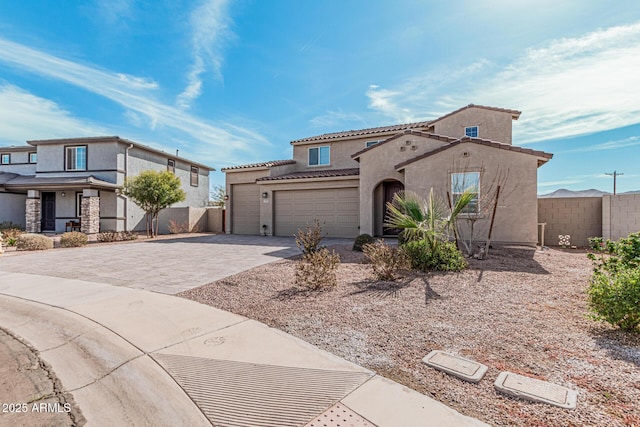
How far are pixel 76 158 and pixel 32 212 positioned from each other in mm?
4519

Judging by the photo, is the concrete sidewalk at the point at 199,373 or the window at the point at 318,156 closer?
the concrete sidewalk at the point at 199,373

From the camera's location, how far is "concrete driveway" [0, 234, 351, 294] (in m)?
7.86

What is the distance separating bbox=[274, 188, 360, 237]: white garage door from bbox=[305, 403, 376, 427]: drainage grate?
46.2ft

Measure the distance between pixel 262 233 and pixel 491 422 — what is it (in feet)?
57.1

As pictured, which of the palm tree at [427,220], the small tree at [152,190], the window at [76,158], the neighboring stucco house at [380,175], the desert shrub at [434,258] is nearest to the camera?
the palm tree at [427,220]

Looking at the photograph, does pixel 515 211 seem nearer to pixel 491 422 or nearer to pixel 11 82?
pixel 491 422

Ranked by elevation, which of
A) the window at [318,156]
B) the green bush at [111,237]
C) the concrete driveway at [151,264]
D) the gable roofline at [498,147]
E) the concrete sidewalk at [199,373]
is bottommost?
the concrete sidewalk at [199,373]

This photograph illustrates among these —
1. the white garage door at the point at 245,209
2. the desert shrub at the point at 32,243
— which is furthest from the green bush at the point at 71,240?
the white garage door at the point at 245,209

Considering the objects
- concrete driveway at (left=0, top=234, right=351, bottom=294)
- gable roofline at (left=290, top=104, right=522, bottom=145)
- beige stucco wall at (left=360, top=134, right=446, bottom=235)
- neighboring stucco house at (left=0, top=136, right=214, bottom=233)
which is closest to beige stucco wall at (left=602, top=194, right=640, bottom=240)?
gable roofline at (left=290, top=104, right=522, bottom=145)

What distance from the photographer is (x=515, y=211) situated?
11297 mm

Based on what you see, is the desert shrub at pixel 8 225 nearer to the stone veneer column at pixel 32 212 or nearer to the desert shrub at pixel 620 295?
the stone veneer column at pixel 32 212

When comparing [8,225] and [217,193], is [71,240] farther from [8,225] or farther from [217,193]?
[217,193]

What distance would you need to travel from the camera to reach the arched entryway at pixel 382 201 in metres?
15.6

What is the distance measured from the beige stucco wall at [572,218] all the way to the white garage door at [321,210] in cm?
851
